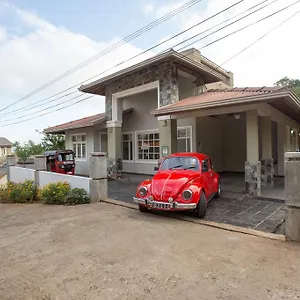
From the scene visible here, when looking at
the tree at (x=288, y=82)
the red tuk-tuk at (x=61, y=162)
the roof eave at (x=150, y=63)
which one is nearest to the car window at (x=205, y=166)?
the roof eave at (x=150, y=63)

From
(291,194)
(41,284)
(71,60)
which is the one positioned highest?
(71,60)

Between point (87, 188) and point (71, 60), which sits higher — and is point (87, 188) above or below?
below

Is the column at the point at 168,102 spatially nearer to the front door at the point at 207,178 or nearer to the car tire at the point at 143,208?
the front door at the point at 207,178

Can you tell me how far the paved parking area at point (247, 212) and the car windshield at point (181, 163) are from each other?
4.30 ft

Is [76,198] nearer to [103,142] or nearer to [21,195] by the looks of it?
[21,195]

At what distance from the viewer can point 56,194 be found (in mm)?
8594

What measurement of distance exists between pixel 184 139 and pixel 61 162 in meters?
7.20

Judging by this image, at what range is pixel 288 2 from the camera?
812 cm

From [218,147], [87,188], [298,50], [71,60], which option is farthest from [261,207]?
[71,60]

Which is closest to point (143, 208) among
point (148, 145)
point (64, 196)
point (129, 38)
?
point (64, 196)

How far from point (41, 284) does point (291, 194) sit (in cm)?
422

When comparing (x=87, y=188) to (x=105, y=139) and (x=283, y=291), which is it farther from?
(x=105, y=139)

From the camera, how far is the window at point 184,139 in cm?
1314

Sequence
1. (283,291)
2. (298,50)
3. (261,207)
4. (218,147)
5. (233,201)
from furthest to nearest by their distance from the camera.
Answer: (218,147) → (298,50) → (233,201) → (261,207) → (283,291)
